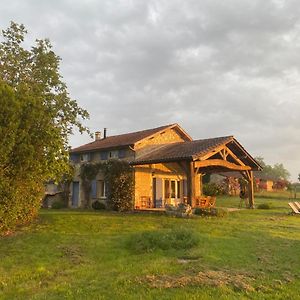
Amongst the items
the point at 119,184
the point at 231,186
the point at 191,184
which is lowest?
the point at 191,184

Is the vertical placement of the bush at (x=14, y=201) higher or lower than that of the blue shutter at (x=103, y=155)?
lower

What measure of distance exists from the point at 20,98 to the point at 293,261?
1022 cm

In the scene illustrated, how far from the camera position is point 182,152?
71.3ft

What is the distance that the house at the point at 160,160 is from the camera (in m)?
22.8

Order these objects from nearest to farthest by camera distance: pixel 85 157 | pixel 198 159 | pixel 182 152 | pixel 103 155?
pixel 198 159 → pixel 182 152 → pixel 103 155 → pixel 85 157

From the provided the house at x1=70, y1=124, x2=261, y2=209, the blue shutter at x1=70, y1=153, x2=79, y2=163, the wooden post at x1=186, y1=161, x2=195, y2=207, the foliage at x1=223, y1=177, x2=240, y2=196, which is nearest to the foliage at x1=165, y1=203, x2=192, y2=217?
the wooden post at x1=186, y1=161, x2=195, y2=207

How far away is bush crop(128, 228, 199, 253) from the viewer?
1079 centimetres

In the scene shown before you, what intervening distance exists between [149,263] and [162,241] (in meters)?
1.83

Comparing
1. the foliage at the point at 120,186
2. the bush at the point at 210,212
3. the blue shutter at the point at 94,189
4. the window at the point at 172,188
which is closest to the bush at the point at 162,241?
the bush at the point at 210,212

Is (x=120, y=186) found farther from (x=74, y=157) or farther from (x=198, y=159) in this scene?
(x=74, y=157)

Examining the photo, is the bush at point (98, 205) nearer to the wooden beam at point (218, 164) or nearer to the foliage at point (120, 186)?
the foliage at point (120, 186)

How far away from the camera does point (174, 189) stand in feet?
90.9

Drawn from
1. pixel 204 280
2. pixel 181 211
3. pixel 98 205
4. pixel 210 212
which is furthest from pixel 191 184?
pixel 204 280

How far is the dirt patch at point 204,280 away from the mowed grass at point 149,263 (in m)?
0.02
